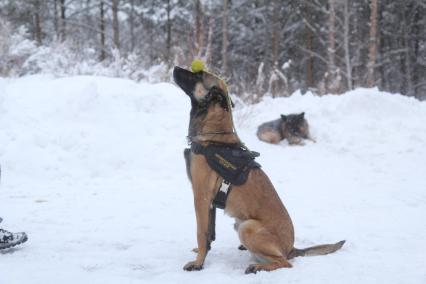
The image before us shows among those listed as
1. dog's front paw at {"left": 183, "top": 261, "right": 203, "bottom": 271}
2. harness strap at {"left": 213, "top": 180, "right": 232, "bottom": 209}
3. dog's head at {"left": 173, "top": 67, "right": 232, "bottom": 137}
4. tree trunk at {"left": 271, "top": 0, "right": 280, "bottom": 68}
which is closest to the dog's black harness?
harness strap at {"left": 213, "top": 180, "right": 232, "bottom": 209}

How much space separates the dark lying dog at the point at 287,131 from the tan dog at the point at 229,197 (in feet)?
21.0

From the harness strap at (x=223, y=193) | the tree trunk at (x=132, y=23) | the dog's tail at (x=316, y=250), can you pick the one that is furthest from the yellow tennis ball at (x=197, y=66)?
the tree trunk at (x=132, y=23)

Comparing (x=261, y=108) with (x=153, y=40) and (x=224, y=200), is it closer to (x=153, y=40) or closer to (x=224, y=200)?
(x=224, y=200)

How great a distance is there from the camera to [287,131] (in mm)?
10164

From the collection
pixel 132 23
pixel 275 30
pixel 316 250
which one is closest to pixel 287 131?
pixel 316 250

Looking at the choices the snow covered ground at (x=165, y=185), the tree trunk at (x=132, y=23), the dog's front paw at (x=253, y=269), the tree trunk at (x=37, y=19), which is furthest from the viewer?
the tree trunk at (x=132, y=23)

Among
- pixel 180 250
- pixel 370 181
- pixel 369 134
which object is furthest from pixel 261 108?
pixel 180 250

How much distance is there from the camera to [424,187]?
6.87m

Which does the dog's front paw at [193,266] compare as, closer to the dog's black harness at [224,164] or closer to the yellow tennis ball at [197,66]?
the dog's black harness at [224,164]

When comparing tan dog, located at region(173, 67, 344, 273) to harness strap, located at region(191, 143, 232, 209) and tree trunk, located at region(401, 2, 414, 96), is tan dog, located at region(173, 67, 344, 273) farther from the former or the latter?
tree trunk, located at region(401, 2, 414, 96)

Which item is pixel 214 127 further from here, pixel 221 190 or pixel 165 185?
pixel 165 185

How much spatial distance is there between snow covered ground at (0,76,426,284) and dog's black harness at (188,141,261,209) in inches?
22.2

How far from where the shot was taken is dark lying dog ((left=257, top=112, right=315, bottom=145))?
33.1ft

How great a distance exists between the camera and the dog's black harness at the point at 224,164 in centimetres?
349
